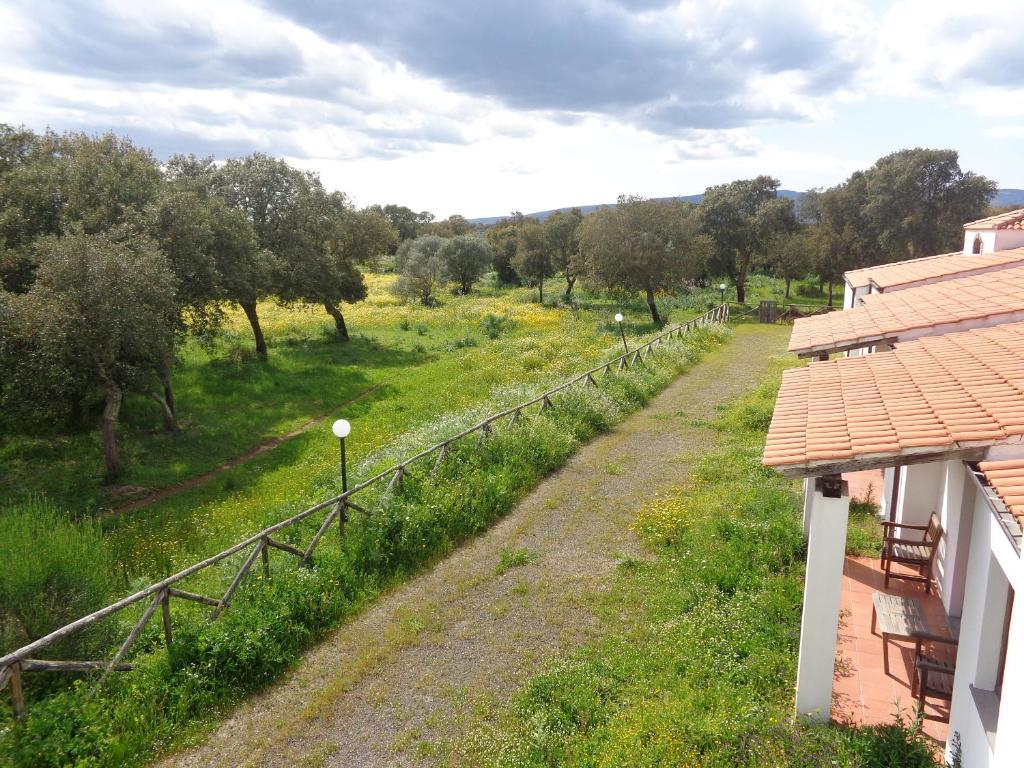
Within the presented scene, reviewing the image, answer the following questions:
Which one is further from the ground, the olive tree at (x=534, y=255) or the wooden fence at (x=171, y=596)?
the olive tree at (x=534, y=255)

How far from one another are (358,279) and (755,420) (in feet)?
73.7

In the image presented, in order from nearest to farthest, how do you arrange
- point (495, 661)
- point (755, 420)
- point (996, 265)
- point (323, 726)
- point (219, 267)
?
point (323, 726) → point (495, 661) → point (996, 265) → point (755, 420) → point (219, 267)

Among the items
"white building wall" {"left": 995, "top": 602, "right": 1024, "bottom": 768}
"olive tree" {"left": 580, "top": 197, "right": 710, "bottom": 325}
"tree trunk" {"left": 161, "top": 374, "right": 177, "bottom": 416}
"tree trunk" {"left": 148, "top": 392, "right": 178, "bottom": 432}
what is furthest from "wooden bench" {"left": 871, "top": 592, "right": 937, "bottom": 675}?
"olive tree" {"left": 580, "top": 197, "right": 710, "bottom": 325}

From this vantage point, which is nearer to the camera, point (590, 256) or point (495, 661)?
point (495, 661)

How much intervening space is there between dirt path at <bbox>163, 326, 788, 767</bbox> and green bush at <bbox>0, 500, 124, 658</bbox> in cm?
216

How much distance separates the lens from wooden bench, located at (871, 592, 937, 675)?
6359 mm

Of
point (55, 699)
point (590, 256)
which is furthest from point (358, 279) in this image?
point (55, 699)

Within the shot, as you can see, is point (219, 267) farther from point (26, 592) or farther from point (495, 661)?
point (495, 661)

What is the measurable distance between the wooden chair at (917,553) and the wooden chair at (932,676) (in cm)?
128

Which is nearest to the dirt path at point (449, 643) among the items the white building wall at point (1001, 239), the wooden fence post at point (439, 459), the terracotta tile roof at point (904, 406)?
the wooden fence post at point (439, 459)

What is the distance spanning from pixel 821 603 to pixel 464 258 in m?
49.5

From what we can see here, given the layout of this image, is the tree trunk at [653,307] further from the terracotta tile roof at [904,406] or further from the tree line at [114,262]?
the terracotta tile roof at [904,406]

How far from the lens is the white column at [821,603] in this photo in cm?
587

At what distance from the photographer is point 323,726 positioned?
681 centimetres
